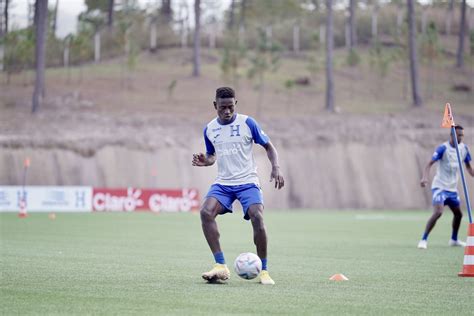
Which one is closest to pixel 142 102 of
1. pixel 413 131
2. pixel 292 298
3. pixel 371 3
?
pixel 413 131

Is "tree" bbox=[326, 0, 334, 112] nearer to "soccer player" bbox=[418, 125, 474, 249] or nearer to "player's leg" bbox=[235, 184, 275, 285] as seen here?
"soccer player" bbox=[418, 125, 474, 249]

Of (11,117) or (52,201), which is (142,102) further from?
(52,201)

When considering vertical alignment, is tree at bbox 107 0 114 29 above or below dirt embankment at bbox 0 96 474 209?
above

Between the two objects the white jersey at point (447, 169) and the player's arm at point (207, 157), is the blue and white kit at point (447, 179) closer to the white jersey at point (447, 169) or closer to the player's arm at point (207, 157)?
the white jersey at point (447, 169)

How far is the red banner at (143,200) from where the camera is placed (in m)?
46.7

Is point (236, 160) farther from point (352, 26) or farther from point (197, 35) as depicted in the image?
point (352, 26)

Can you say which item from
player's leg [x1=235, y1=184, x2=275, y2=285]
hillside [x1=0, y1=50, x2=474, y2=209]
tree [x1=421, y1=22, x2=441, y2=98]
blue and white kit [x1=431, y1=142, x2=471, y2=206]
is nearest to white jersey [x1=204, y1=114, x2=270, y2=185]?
player's leg [x1=235, y1=184, x2=275, y2=285]

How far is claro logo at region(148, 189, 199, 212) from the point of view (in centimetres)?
4788

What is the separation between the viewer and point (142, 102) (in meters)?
65.2

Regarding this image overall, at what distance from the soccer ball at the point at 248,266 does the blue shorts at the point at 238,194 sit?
0.55 meters


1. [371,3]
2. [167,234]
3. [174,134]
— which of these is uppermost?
[371,3]

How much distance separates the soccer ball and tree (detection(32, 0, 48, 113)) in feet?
142

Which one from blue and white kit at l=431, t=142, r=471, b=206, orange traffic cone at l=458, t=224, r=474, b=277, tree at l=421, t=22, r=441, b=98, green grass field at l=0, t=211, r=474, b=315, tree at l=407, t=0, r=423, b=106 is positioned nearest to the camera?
green grass field at l=0, t=211, r=474, b=315

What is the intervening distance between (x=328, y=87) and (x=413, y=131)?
6.20 meters
